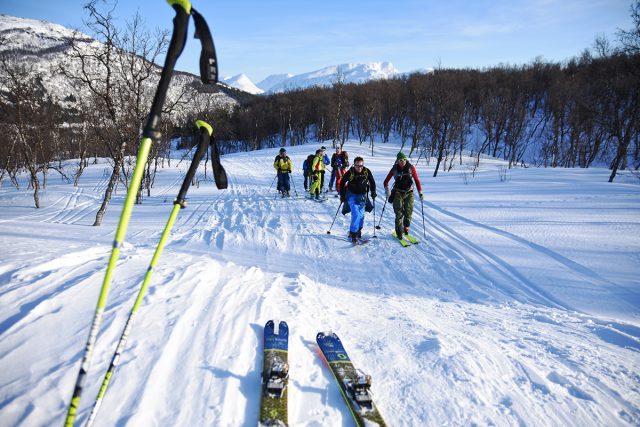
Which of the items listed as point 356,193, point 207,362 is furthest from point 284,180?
point 207,362

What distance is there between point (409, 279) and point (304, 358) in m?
3.38

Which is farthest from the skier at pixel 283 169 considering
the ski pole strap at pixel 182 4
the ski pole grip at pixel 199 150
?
the ski pole strap at pixel 182 4

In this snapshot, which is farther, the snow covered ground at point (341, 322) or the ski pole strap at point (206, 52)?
the snow covered ground at point (341, 322)

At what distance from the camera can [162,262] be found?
16.8ft

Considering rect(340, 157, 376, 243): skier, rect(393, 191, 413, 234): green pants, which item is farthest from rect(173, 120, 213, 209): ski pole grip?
rect(393, 191, 413, 234): green pants

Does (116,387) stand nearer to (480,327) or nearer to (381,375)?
(381,375)

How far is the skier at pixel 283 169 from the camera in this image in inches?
503

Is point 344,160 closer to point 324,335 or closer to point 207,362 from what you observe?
point 324,335

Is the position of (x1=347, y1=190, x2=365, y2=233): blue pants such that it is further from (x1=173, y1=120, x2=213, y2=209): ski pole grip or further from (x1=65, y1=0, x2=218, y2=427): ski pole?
(x1=65, y1=0, x2=218, y2=427): ski pole

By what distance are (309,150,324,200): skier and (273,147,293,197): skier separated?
1.21m

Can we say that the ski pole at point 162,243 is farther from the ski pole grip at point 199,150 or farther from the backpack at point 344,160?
the backpack at point 344,160

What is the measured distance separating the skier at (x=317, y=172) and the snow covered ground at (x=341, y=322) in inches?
175

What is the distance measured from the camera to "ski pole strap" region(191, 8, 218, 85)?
1891mm

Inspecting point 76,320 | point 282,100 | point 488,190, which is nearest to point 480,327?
point 76,320
